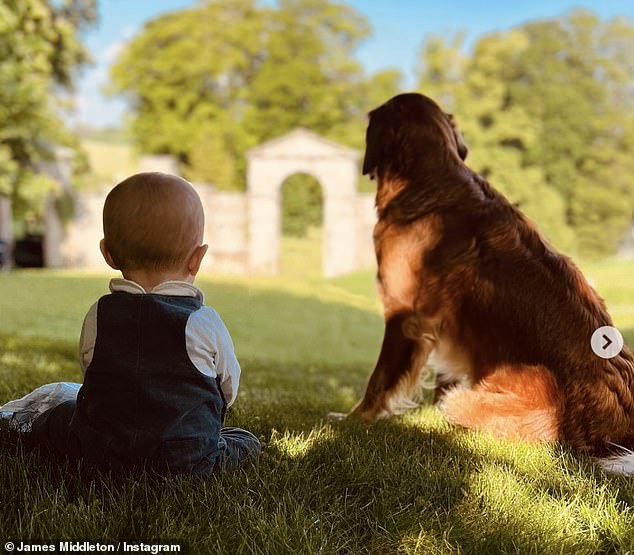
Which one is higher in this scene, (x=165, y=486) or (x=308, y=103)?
(x=308, y=103)

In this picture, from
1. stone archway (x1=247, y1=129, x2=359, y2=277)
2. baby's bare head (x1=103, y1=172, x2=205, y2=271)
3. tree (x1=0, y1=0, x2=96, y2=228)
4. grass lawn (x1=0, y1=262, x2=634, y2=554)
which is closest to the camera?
grass lawn (x1=0, y1=262, x2=634, y2=554)

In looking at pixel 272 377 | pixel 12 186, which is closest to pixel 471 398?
pixel 272 377

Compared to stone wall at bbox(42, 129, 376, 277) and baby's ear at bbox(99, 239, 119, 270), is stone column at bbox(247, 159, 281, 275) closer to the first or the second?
stone wall at bbox(42, 129, 376, 277)

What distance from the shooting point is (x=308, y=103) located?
3086 cm

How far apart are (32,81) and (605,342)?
1580 cm

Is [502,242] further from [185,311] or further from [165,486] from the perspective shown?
[165,486]

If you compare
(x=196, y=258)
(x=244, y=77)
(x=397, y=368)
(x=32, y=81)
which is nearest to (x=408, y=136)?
(x=397, y=368)

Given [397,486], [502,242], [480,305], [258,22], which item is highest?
[258,22]

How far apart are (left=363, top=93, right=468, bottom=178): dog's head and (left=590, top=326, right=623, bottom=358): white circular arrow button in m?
0.97

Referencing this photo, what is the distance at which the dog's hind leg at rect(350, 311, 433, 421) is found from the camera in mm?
2646

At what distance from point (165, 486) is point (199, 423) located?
18 cm

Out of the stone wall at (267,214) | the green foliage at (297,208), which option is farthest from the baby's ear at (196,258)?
the green foliage at (297,208)

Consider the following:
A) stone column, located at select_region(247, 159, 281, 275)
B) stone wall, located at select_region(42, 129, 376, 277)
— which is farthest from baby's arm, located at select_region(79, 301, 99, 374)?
stone column, located at select_region(247, 159, 281, 275)

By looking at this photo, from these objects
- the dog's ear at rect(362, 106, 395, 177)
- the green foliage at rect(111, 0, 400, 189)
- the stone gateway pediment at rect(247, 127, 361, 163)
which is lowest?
the dog's ear at rect(362, 106, 395, 177)
